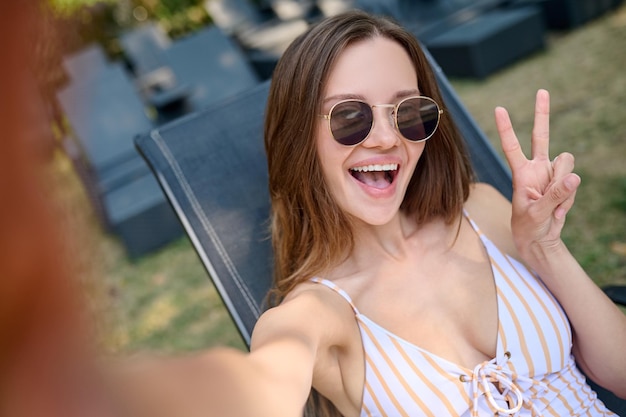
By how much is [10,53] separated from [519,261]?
183 cm

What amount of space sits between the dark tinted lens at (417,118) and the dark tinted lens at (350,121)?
0.09 metres

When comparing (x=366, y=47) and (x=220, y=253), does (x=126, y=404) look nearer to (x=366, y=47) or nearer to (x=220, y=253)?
(x=366, y=47)

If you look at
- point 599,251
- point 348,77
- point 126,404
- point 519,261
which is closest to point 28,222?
point 126,404

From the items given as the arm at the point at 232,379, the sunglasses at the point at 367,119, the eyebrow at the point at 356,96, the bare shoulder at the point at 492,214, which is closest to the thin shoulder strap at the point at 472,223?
the bare shoulder at the point at 492,214

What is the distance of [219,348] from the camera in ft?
2.74

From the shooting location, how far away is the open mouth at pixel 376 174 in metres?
1.71

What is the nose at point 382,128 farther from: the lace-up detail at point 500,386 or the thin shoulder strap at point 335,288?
the lace-up detail at point 500,386

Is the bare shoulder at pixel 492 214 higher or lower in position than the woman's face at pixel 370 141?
lower

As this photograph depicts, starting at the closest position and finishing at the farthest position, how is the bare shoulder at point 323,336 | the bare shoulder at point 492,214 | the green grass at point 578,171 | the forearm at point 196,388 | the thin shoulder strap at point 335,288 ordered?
the forearm at point 196,388, the bare shoulder at point 323,336, the thin shoulder strap at point 335,288, the bare shoulder at point 492,214, the green grass at point 578,171

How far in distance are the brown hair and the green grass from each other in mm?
1028

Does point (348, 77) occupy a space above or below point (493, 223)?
above

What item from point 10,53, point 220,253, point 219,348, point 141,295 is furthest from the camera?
point 141,295

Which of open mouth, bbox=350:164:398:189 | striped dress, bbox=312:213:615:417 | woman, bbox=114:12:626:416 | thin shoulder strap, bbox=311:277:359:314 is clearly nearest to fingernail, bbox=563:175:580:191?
woman, bbox=114:12:626:416

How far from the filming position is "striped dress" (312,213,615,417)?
1615mm
